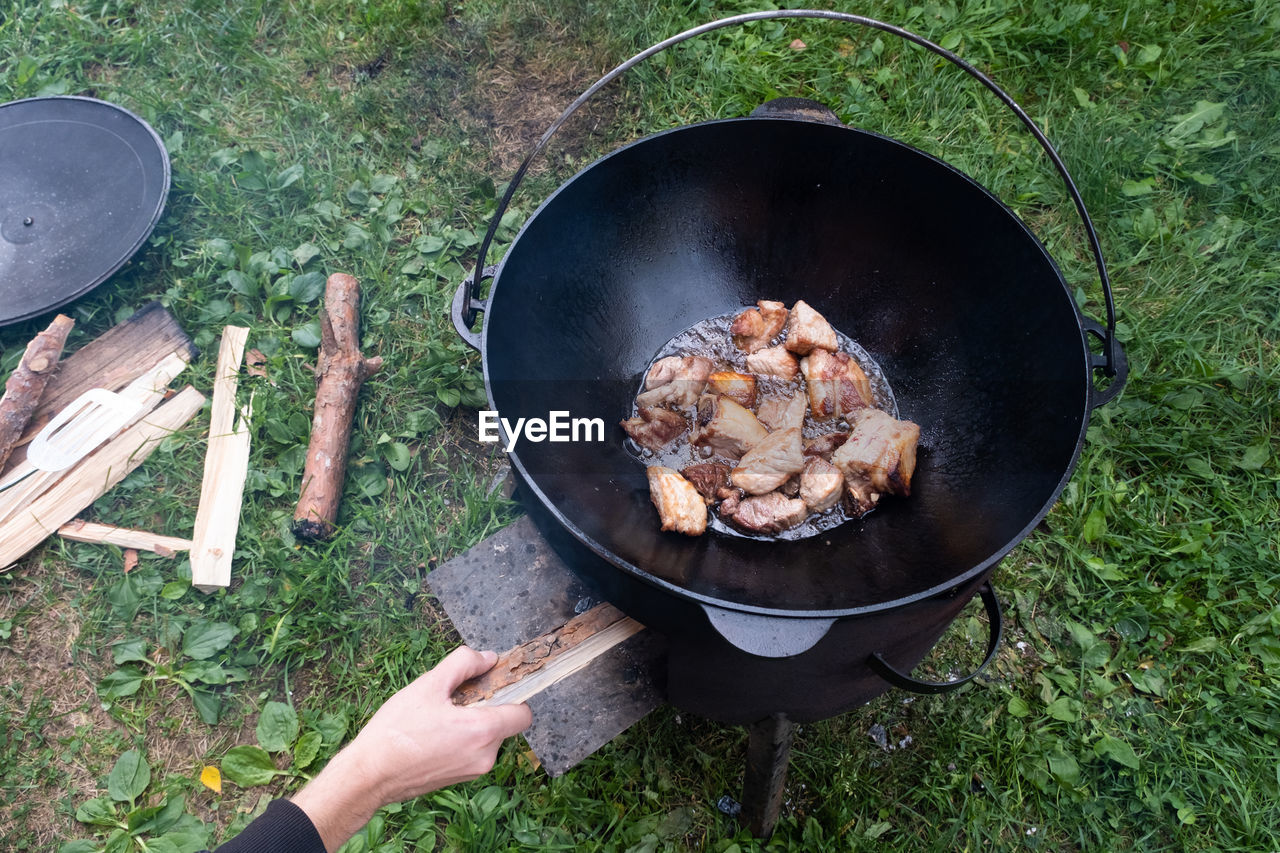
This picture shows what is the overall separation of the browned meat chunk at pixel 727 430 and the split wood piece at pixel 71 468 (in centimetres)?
258

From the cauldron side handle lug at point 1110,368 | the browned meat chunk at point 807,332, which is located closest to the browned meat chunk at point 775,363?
the browned meat chunk at point 807,332

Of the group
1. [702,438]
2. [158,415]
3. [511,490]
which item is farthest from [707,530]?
[158,415]

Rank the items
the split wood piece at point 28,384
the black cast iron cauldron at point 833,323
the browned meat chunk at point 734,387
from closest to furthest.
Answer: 1. the black cast iron cauldron at point 833,323
2. the browned meat chunk at point 734,387
3. the split wood piece at point 28,384

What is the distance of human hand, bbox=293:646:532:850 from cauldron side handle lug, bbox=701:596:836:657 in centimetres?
69

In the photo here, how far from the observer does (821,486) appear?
240cm

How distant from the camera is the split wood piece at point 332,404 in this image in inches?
119

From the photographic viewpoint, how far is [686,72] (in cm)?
416

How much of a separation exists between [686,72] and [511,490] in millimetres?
2648

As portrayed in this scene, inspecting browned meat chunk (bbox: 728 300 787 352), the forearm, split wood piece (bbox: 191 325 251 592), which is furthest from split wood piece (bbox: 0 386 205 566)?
browned meat chunk (bbox: 728 300 787 352)

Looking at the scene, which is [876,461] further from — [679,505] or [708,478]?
[679,505]

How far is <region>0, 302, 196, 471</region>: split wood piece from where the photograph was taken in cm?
344

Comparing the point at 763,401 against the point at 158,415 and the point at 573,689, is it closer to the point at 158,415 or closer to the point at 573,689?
the point at 573,689

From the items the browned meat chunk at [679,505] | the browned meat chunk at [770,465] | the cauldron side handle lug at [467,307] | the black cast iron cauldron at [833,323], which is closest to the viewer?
the black cast iron cauldron at [833,323]

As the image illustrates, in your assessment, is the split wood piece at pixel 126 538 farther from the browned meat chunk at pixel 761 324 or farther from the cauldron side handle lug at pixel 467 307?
the browned meat chunk at pixel 761 324
